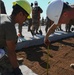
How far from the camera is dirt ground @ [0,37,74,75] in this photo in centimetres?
509

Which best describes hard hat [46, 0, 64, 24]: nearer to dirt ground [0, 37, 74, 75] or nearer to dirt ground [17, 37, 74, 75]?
dirt ground [0, 37, 74, 75]

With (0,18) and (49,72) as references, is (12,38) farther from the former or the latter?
(49,72)

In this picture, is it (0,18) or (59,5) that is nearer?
(0,18)

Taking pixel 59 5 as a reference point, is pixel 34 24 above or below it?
below

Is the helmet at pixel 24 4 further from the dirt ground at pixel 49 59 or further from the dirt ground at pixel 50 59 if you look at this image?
the dirt ground at pixel 50 59

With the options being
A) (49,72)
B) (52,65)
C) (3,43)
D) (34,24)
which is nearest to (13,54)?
(3,43)

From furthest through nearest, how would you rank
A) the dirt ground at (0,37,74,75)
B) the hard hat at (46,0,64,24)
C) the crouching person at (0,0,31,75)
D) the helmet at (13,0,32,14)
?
the dirt ground at (0,37,74,75) < the hard hat at (46,0,64,24) < the helmet at (13,0,32,14) < the crouching person at (0,0,31,75)

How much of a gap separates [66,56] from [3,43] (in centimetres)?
317

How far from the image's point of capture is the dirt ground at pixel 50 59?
5.14 m

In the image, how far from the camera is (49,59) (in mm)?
5957

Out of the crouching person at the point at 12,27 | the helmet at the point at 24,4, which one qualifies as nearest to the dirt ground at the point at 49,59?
the crouching person at the point at 12,27

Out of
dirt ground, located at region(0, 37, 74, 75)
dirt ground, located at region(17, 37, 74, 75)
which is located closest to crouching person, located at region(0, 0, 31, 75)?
dirt ground, located at region(0, 37, 74, 75)

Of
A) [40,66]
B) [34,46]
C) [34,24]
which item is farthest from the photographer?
[34,24]

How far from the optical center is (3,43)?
3.54m
